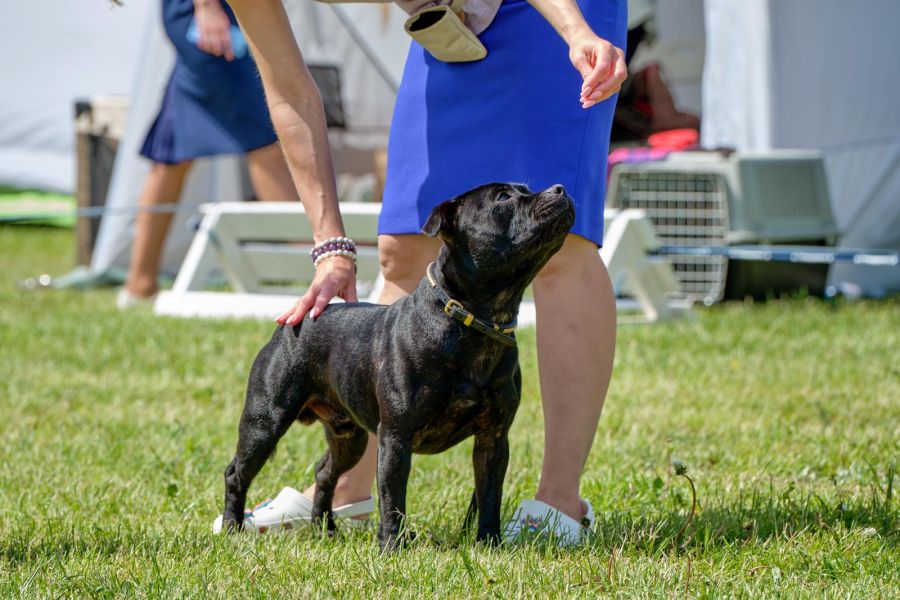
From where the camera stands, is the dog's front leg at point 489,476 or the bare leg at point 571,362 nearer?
the dog's front leg at point 489,476

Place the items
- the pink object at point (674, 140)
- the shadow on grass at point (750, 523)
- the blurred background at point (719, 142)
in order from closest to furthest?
1. the shadow on grass at point (750, 523)
2. the blurred background at point (719, 142)
3. the pink object at point (674, 140)

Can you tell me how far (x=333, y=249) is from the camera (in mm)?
2506

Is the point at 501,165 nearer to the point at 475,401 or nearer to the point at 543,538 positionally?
the point at 475,401

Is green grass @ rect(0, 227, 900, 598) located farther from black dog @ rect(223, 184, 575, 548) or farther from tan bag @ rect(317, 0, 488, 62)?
tan bag @ rect(317, 0, 488, 62)

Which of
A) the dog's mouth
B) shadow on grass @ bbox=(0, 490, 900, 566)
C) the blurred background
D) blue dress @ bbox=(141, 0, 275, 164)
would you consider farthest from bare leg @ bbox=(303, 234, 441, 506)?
blue dress @ bbox=(141, 0, 275, 164)

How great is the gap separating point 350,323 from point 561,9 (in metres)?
0.70

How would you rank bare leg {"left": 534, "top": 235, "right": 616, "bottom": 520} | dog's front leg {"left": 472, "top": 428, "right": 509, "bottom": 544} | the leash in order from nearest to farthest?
the leash
dog's front leg {"left": 472, "top": 428, "right": 509, "bottom": 544}
bare leg {"left": 534, "top": 235, "right": 616, "bottom": 520}

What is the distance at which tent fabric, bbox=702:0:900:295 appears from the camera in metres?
6.95

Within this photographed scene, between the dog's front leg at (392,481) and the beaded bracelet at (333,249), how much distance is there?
1.31ft

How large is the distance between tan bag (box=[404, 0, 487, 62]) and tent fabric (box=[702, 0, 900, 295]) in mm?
4685

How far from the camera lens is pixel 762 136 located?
6.94m

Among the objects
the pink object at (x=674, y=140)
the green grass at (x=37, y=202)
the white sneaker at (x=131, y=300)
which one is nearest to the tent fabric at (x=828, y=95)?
the pink object at (x=674, y=140)

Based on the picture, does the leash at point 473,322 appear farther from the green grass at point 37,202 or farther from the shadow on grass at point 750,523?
the green grass at point 37,202

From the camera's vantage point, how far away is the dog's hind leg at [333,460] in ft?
8.55
